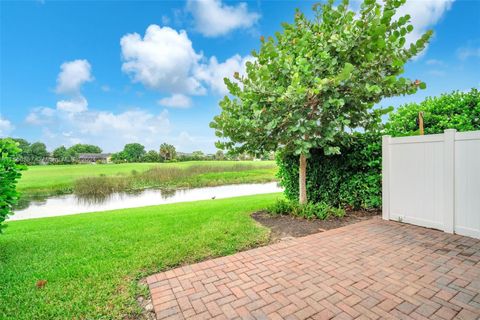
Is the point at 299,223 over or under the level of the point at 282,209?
under

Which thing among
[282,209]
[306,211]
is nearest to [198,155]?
[282,209]

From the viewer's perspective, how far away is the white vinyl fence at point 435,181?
3762 mm

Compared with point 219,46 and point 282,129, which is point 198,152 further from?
point 282,129

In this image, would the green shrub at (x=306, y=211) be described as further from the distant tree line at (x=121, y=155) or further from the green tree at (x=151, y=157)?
the green tree at (x=151, y=157)

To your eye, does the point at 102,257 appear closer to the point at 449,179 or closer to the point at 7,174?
the point at 7,174

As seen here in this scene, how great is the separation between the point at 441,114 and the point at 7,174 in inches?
328

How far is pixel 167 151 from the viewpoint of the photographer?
55.1 metres

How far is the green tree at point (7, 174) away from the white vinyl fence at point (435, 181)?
6544 mm

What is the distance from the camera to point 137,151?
2411 inches

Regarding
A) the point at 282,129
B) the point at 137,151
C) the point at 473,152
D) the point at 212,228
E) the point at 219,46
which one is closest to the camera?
the point at 473,152

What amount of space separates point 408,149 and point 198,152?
48931 mm

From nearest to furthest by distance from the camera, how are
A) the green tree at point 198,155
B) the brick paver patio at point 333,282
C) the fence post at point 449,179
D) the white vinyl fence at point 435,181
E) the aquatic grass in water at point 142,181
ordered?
1. the brick paver patio at point 333,282
2. the white vinyl fence at point 435,181
3. the fence post at point 449,179
4. the aquatic grass in water at point 142,181
5. the green tree at point 198,155

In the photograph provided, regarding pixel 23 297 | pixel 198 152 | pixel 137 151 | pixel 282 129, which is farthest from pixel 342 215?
pixel 137 151

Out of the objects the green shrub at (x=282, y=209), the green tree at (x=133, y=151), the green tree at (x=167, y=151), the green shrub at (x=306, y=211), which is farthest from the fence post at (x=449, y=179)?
the green tree at (x=133, y=151)
